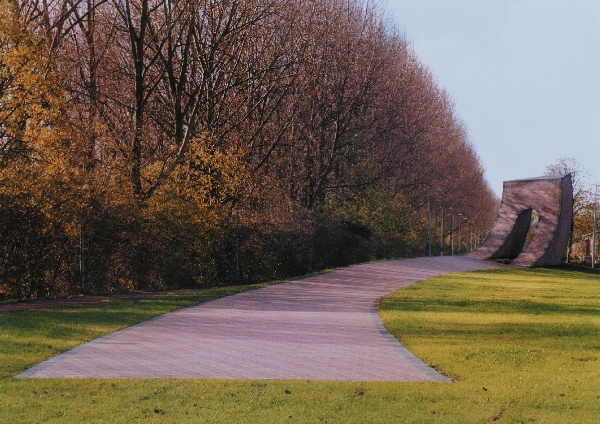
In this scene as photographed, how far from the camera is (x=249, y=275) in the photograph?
33000mm

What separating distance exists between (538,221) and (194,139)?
33.7 m

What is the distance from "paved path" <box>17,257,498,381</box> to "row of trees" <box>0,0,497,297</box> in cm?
535

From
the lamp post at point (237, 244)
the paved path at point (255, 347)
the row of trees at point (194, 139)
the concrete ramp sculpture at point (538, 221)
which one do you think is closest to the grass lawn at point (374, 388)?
the paved path at point (255, 347)

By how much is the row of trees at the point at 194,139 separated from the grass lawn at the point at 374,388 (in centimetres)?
635

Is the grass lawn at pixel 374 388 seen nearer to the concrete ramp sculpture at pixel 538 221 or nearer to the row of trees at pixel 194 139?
the row of trees at pixel 194 139

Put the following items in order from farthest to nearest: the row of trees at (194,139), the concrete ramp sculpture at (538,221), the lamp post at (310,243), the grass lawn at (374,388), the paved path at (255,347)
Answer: the concrete ramp sculpture at (538,221) < the lamp post at (310,243) < the row of trees at (194,139) < the paved path at (255,347) < the grass lawn at (374,388)

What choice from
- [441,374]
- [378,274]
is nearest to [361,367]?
[441,374]


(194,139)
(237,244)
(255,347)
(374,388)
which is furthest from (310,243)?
(374,388)

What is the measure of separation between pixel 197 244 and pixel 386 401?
20.9 metres

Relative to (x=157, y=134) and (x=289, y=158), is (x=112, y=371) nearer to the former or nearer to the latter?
(x=157, y=134)

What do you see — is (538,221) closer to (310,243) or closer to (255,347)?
(310,243)

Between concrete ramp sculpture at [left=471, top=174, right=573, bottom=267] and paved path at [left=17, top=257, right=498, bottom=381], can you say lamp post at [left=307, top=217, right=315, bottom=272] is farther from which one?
concrete ramp sculpture at [left=471, top=174, right=573, bottom=267]

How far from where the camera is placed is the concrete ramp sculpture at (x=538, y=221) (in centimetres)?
5553

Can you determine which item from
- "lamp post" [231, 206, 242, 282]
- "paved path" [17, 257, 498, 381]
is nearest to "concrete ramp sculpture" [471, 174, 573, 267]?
"lamp post" [231, 206, 242, 282]
